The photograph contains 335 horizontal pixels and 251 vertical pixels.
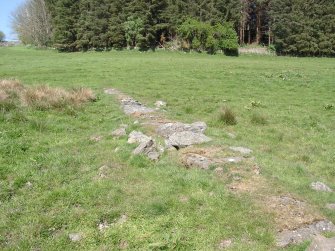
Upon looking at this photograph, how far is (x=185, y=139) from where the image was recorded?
10555 millimetres

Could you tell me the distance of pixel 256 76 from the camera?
→ 27.8 m

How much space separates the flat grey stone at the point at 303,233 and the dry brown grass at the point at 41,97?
37.6 ft

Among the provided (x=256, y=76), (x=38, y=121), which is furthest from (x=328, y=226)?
(x=256, y=76)

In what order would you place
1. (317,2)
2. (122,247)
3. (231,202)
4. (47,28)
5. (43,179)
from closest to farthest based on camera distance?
(122,247) → (231,202) → (43,179) → (317,2) → (47,28)

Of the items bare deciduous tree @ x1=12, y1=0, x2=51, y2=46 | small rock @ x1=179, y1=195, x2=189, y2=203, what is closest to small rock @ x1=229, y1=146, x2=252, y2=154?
small rock @ x1=179, y1=195, x2=189, y2=203

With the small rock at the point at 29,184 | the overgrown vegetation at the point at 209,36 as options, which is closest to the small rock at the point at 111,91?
the small rock at the point at 29,184

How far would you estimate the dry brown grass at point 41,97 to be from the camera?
49.3 ft

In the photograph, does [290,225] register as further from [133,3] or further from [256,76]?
[133,3]

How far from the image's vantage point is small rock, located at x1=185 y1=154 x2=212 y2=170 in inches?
353

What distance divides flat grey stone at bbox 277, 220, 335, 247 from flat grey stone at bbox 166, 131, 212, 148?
4416 mm

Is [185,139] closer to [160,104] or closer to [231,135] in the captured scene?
[231,135]

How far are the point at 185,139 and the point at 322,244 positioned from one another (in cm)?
533

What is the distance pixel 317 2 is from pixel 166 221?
56.3m

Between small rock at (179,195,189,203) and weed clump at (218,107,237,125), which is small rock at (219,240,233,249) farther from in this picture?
weed clump at (218,107,237,125)
